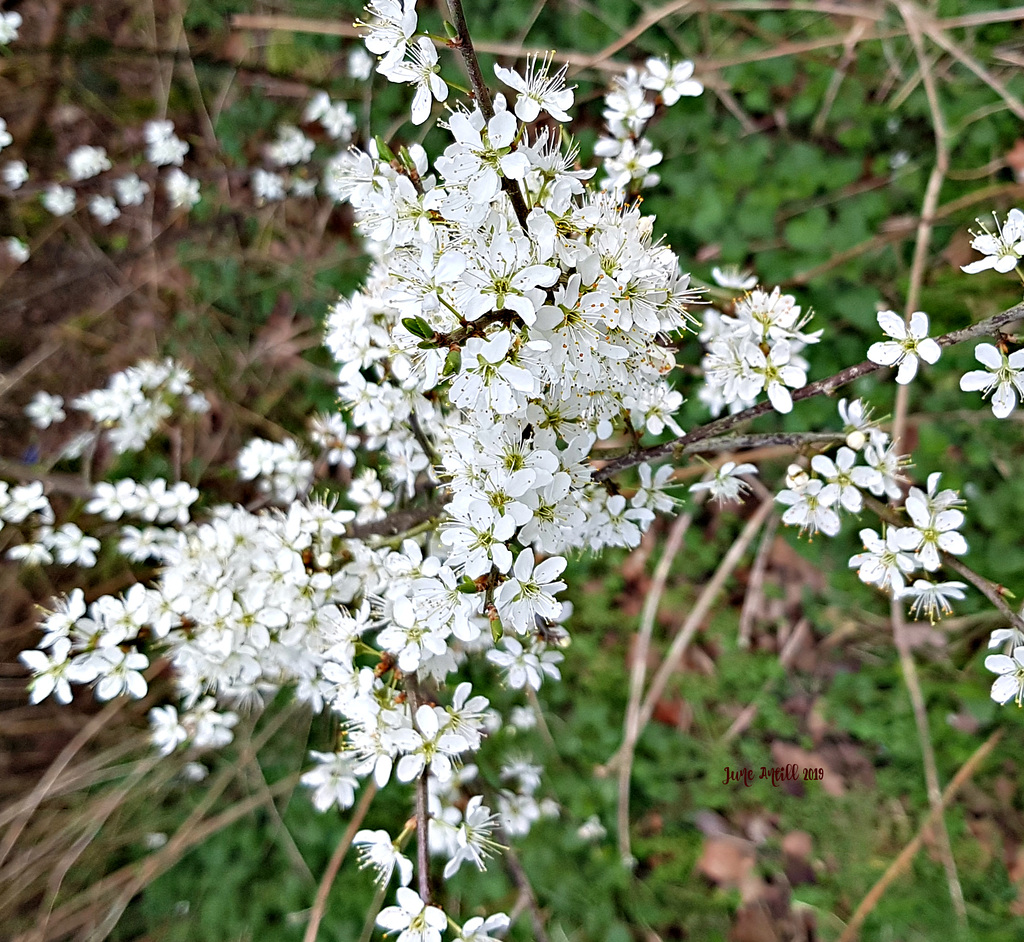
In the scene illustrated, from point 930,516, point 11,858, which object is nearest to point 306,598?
point 930,516

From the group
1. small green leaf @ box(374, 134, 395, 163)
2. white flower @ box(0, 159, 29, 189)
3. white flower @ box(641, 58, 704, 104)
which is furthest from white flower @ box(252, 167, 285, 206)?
small green leaf @ box(374, 134, 395, 163)

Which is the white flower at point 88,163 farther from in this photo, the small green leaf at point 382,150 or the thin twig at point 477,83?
the thin twig at point 477,83

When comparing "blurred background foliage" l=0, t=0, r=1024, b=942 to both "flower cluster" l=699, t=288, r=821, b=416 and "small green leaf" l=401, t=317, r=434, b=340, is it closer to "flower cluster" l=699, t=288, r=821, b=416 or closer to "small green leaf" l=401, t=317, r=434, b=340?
"flower cluster" l=699, t=288, r=821, b=416

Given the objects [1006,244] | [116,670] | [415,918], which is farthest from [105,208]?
[1006,244]

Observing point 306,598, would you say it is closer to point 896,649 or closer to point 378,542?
point 378,542

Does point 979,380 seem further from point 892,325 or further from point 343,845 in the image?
point 343,845
